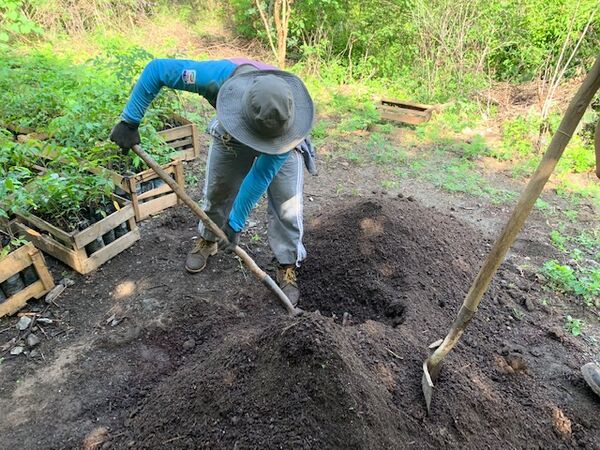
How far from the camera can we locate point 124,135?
2.85 metres

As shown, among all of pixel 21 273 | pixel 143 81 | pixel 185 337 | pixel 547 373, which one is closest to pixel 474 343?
pixel 547 373

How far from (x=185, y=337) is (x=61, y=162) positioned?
6.42 feet

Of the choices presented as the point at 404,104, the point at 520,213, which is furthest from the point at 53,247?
the point at 404,104

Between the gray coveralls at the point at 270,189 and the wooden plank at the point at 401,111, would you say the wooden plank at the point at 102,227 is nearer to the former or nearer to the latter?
the gray coveralls at the point at 270,189

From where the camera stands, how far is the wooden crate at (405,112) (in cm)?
659

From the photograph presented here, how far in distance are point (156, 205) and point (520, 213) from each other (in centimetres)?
314

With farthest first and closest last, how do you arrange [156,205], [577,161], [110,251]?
[577,161] → [156,205] → [110,251]

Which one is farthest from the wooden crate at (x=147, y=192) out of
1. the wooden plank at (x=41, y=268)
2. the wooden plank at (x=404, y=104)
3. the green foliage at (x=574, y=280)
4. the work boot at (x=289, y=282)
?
the wooden plank at (x=404, y=104)

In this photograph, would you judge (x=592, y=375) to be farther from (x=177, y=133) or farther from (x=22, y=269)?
(x=177, y=133)

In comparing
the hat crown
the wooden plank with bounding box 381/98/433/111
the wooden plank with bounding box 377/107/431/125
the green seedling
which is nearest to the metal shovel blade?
the green seedling

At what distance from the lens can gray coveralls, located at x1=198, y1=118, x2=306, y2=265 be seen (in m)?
3.14

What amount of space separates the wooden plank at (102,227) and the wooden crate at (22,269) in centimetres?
28

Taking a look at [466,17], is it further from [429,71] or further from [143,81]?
[143,81]

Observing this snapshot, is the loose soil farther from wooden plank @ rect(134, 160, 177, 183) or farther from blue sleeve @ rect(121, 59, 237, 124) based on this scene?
blue sleeve @ rect(121, 59, 237, 124)
